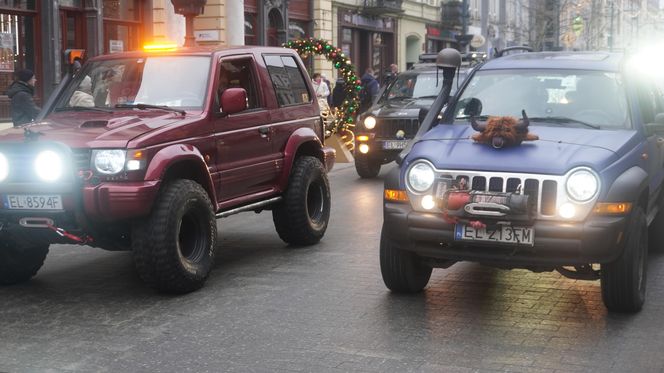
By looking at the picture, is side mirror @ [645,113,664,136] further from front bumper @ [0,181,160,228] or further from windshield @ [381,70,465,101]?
windshield @ [381,70,465,101]

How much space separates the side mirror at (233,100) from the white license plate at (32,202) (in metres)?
1.67

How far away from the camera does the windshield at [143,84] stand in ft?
27.9

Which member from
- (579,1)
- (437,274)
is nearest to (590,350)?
(437,274)

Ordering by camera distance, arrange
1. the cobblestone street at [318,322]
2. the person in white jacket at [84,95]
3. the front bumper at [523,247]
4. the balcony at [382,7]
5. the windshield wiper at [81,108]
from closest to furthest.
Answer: the cobblestone street at [318,322]
the front bumper at [523,247]
the windshield wiper at [81,108]
the person in white jacket at [84,95]
the balcony at [382,7]

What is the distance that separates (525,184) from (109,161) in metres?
2.98

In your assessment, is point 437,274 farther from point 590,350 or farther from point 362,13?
point 362,13

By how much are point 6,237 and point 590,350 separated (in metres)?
4.42

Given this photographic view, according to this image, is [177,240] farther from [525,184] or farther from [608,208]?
[608,208]

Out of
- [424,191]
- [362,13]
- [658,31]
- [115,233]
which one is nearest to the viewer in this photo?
[424,191]

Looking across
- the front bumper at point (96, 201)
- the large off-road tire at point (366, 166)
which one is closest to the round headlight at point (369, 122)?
the large off-road tire at point (366, 166)

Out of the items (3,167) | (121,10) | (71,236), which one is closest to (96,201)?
(71,236)

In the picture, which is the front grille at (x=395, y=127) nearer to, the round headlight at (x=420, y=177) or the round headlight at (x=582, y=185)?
the round headlight at (x=420, y=177)

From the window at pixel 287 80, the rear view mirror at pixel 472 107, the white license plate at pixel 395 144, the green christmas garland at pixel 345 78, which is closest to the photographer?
the rear view mirror at pixel 472 107

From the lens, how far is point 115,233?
761cm
